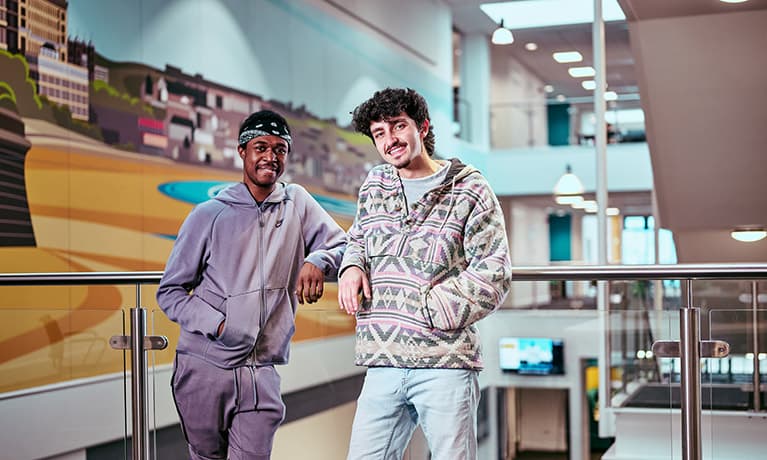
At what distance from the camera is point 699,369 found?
10.2 ft

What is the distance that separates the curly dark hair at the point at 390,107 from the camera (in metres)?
2.45

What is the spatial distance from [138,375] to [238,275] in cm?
97

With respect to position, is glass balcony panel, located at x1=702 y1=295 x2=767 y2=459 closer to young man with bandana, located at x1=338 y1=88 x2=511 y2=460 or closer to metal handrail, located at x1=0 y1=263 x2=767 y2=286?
metal handrail, located at x1=0 y1=263 x2=767 y2=286

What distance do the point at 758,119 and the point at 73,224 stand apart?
4.53 m

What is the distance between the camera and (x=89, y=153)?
677cm

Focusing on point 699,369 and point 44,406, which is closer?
point 699,369

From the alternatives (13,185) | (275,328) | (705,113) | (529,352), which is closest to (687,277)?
(275,328)

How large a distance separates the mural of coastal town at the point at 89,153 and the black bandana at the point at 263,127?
2.45 m

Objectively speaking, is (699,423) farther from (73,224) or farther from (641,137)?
(641,137)

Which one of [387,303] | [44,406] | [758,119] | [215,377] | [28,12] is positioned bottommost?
[44,406]

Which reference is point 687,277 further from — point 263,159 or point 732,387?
point 263,159

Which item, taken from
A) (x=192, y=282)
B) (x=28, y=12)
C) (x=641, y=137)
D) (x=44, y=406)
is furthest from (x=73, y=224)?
(x=641, y=137)

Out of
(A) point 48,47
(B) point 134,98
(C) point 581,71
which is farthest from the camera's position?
(C) point 581,71

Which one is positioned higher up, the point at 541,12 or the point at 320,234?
the point at 541,12
